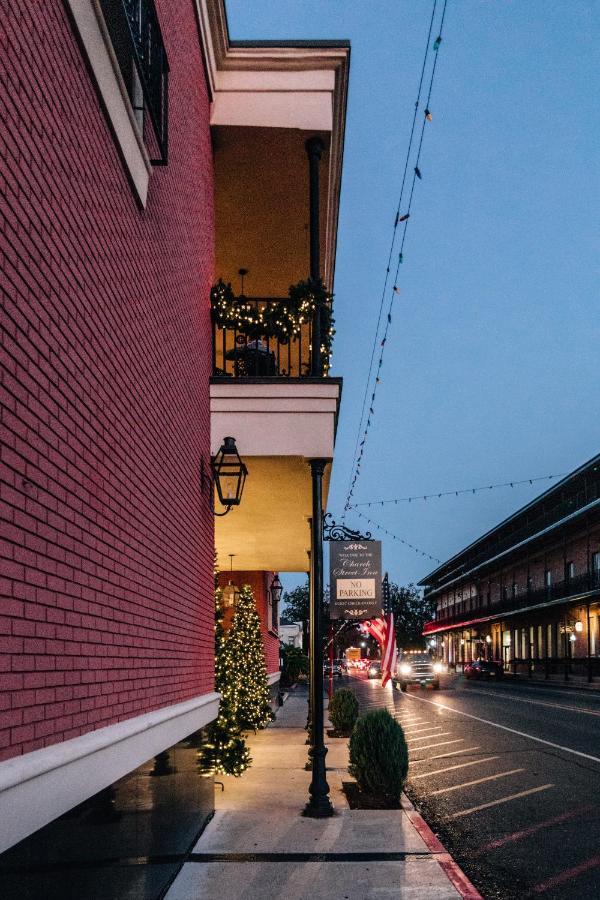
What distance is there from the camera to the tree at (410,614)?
361 ft

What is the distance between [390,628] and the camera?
15.1 meters

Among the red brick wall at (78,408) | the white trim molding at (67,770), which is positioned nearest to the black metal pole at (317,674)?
the red brick wall at (78,408)

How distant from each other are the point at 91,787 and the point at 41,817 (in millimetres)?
695

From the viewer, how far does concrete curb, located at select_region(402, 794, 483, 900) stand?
606 centimetres

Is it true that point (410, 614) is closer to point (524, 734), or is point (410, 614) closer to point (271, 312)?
point (524, 734)

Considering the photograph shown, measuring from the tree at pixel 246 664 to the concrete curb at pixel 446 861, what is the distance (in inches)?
149

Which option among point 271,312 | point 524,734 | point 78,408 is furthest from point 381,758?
point 524,734

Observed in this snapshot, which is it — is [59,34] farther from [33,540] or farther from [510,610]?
[510,610]

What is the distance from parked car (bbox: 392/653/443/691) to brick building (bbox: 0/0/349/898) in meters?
28.9

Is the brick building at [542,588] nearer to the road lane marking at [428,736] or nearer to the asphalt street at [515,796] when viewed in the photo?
the asphalt street at [515,796]

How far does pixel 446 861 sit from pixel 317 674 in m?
3.71

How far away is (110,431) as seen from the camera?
4.56 meters

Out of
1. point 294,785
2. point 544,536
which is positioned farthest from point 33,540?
point 544,536

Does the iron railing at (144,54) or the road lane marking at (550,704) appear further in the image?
the road lane marking at (550,704)
